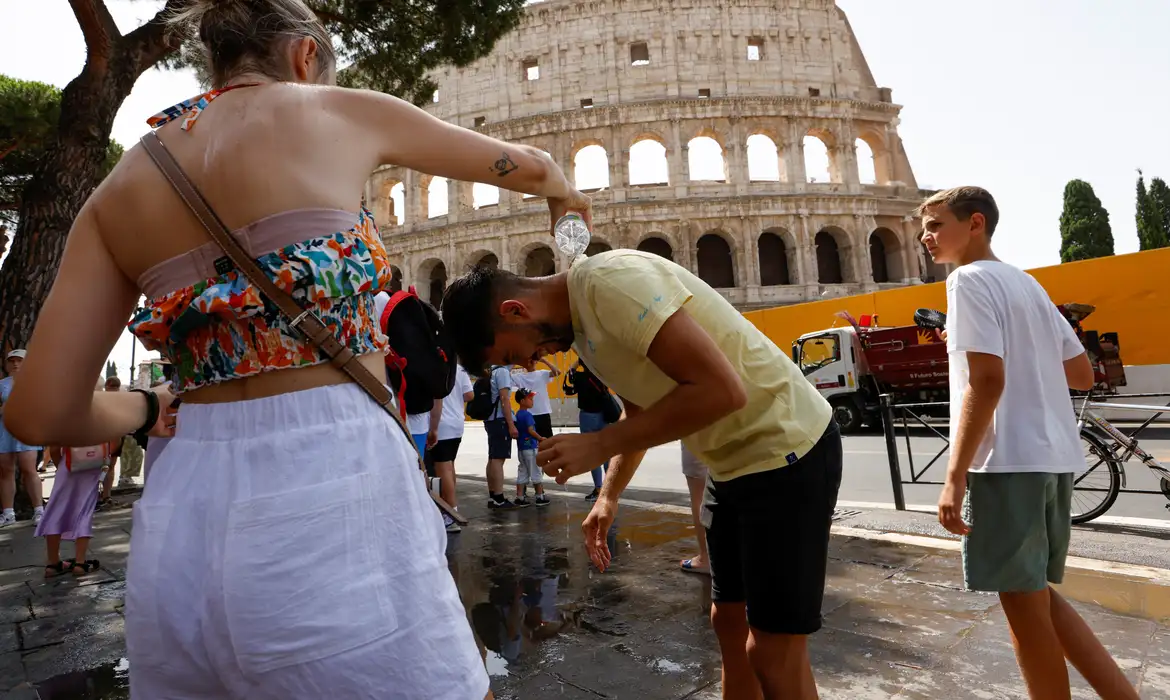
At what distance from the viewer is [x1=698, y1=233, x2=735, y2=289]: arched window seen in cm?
3447

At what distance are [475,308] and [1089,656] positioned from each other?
7.36 ft

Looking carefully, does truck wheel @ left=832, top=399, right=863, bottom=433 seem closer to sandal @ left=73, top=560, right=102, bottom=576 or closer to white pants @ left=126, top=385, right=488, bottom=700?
sandal @ left=73, top=560, right=102, bottom=576

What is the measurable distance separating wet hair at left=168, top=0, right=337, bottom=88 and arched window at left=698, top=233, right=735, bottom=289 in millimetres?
33982

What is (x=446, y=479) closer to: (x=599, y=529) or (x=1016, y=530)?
(x=599, y=529)

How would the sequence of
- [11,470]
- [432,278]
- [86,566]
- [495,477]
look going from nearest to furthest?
[86,566]
[495,477]
[11,470]
[432,278]

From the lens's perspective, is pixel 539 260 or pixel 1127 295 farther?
pixel 539 260

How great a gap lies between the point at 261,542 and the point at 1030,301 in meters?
2.46

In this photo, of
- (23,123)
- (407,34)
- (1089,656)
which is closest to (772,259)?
(407,34)

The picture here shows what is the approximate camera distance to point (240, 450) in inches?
39.7

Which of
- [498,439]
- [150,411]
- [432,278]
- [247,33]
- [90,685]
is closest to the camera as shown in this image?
[247,33]

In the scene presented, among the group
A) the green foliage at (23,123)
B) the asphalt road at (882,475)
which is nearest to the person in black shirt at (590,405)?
the asphalt road at (882,475)

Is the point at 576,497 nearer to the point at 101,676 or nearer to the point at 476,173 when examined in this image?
the point at 101,676

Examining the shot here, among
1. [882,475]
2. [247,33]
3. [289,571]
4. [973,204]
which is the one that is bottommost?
[882,475]

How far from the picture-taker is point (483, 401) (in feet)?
24.7
